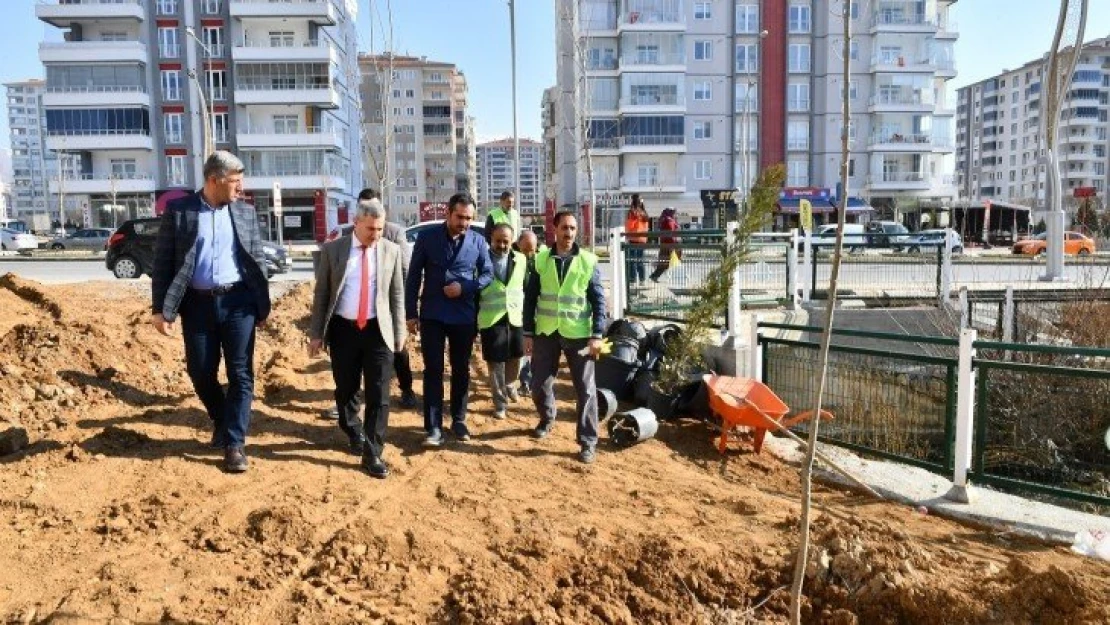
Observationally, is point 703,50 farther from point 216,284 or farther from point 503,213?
point 216,284

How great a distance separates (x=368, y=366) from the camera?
17.1 ft

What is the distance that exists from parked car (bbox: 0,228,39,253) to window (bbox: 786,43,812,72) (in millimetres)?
48421

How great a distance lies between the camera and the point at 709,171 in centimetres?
5794

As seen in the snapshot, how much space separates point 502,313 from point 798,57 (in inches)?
2275

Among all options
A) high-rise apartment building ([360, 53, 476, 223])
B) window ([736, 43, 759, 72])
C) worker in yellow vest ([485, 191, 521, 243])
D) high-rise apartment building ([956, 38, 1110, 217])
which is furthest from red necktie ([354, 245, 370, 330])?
high-rise apartment building ([956, 38, 1110, 217])

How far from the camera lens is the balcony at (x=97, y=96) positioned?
5181 cm

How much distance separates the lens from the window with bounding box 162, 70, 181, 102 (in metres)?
54.2

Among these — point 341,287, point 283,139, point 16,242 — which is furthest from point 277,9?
point 341,287

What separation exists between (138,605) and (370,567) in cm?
98

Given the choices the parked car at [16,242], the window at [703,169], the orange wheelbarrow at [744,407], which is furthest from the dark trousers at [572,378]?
the window at [703,169]

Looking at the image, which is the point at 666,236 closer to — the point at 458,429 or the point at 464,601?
the point at 458,429

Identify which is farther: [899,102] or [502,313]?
[899,102]

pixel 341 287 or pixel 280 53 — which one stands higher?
pixel 280 53

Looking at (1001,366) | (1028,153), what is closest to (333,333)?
(1001,366)
